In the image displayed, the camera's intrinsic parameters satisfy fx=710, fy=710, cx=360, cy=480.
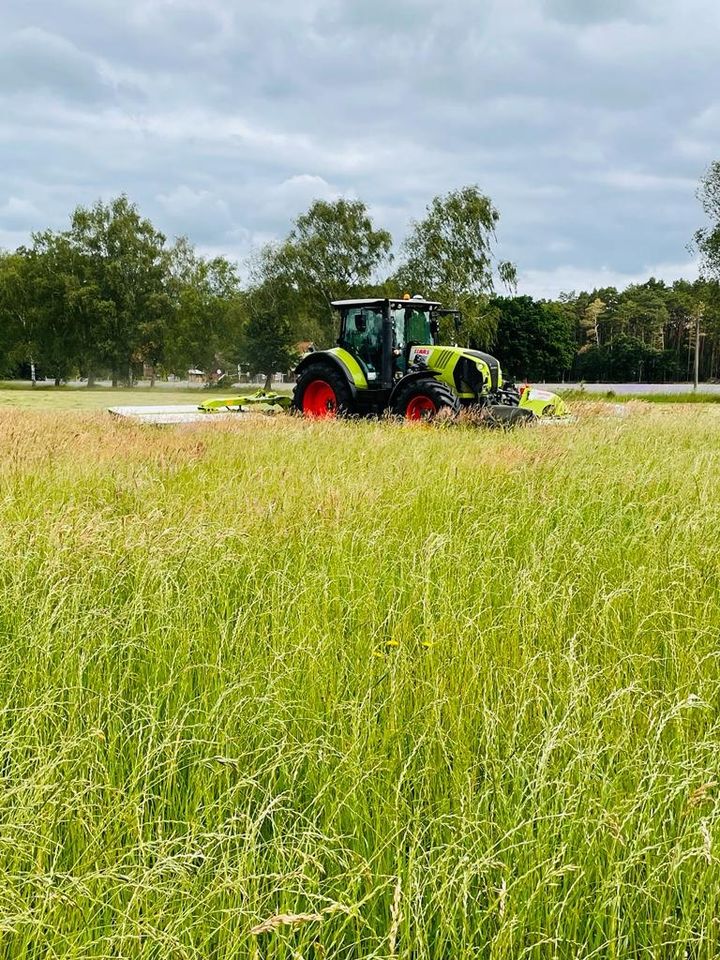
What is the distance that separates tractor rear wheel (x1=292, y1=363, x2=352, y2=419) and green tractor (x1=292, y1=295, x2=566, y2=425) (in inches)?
0.7

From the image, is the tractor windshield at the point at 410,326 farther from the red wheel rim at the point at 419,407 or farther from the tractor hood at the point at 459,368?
the red wheel rim at the point at 419,407

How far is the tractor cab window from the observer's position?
1152 centimetres

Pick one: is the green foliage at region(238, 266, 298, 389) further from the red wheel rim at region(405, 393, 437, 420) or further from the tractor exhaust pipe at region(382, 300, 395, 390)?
the red wheel rim at region(405, 393, 437, 420)

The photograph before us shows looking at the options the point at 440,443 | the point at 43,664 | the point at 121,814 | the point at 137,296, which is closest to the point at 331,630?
the point at 43,664

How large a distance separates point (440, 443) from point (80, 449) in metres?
3.67

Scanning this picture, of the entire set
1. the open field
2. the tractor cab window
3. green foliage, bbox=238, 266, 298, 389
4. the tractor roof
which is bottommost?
the open field

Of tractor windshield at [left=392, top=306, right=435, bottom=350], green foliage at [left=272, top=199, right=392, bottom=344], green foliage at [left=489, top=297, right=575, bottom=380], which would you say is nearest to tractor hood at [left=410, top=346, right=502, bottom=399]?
tractor windshield at [left=392, top=306, right=435, bottom=350]

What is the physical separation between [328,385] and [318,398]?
0.35 meters

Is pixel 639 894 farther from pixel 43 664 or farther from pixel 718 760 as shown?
pixel 43 664

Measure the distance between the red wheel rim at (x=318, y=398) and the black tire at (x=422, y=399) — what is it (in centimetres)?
200

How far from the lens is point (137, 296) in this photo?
146ft

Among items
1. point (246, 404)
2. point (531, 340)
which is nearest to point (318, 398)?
point (246, 404)

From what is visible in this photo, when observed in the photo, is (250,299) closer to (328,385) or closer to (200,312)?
(200,312)

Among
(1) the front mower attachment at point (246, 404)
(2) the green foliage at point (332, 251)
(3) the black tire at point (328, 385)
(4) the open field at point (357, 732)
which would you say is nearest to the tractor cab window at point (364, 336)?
(3) the black tire at point (328, 385)
